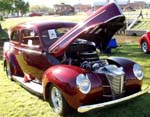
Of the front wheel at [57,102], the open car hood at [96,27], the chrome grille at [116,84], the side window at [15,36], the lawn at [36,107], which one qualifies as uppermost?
the open car hood at [96,27]

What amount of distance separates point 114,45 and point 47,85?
290 inches

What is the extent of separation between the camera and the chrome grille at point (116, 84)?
19.8ft

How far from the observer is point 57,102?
6.39 metres

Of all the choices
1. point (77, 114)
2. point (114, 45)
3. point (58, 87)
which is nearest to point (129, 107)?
point (77, 114)

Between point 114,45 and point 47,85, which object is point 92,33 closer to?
point 47,85

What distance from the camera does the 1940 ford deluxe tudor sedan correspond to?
228 inches

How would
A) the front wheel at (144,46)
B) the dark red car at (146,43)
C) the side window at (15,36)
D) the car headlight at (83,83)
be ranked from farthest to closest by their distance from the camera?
the front wheel at (144,46) → the dark red car at (146,43) → the side window at (15,36) → the car headlight at (83,83)

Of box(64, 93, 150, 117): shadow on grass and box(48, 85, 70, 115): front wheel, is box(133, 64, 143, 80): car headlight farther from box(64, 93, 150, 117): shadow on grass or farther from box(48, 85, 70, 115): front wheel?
box(48, 85, 70, 115): front wheel

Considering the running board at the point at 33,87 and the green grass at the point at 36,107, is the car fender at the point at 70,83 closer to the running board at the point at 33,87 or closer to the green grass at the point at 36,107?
the green grass at the point at 36,107

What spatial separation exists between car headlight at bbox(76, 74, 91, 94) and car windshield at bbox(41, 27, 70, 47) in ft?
5.24

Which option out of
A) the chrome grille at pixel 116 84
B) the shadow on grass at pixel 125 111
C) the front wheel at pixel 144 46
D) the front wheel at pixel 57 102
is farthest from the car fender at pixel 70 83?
the front wheel at pixel 144 46

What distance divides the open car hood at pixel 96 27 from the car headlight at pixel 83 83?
0.85 m

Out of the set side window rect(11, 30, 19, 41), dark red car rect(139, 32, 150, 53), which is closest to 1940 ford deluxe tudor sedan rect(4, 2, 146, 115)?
side window rect(11, 30, 19, 41)

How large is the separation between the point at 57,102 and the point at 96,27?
1557mm
